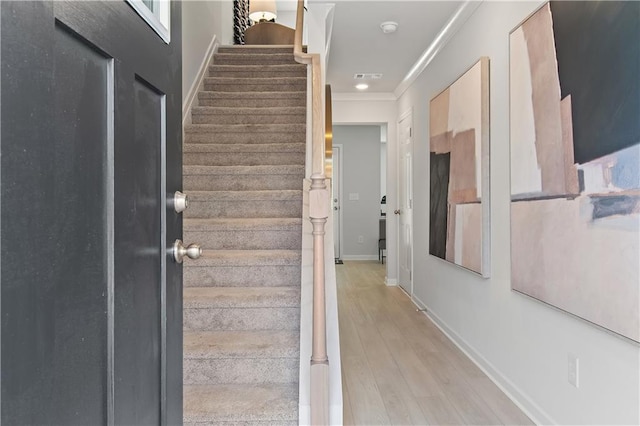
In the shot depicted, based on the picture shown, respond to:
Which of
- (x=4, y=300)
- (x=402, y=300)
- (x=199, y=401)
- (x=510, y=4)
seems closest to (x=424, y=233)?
(x=402, y=300)

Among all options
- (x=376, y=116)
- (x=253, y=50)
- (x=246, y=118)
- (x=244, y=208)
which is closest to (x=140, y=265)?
(x=244, y=208)

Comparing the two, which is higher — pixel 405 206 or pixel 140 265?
pixel 405 206

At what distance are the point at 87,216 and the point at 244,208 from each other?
2.31m

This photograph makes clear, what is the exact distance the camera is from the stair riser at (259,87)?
14.1 feet

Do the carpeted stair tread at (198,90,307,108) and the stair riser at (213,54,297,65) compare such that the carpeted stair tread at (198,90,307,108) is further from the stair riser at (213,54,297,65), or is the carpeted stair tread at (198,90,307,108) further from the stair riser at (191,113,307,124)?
the stair riser at (213,54,297,65)

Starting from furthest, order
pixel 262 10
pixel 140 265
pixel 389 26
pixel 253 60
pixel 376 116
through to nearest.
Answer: pixel 262 10, pixel 376 116, pixel 253 60, pixel 389 26, pixel 140 265

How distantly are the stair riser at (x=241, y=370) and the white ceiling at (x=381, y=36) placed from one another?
92.3 inches

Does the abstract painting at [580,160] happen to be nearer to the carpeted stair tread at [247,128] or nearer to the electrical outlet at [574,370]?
the electrical outlet at [574,370]

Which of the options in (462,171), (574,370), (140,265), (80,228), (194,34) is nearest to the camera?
(80,228)

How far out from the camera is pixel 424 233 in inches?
170

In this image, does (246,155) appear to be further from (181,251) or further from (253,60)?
(181,251)

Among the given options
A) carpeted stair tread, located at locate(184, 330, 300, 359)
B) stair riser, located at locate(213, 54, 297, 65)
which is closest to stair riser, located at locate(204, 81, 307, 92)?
stair riser, located at locate(213, 54, 297, 65)

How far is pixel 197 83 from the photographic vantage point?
4.17 meters

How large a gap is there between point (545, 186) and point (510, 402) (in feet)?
3.83
